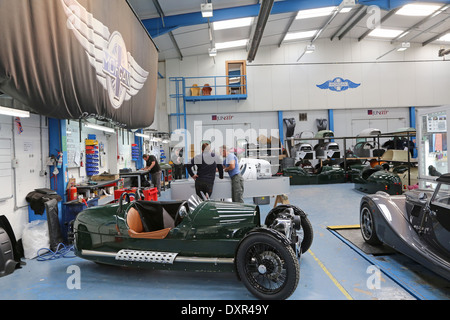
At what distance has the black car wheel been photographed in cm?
429

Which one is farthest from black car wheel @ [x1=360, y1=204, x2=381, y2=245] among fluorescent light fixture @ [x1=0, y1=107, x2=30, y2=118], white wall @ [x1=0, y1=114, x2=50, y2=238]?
white wall @ [x1=0, y1=114, x2=50, y2=238]

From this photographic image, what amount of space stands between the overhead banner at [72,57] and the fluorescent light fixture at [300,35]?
32.4 feet

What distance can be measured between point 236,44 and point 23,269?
549 inches

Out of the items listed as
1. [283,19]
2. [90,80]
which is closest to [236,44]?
[283,19]

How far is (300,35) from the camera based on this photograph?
1526 cm

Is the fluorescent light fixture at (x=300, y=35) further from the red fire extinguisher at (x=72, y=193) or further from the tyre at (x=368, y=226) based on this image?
the red fire extinguisher at (x=72, y=193)

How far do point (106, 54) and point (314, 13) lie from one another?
410 inches

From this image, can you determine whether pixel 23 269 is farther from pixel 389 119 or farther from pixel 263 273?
pixel 389 119

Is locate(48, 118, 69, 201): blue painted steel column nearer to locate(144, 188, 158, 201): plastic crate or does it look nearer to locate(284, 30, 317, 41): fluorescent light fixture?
locate(144, 188, 158, 201): plastic crate

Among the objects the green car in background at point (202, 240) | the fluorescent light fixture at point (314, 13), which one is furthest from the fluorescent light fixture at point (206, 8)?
the green car in background at point (202, 240)

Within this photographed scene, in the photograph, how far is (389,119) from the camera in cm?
1648

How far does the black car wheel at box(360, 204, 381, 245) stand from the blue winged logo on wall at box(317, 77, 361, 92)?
42.6ft

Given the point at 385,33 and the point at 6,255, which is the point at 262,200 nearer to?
the point at 6,255

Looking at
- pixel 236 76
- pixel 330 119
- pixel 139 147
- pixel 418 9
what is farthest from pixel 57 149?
pixel 418 9
